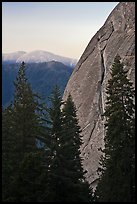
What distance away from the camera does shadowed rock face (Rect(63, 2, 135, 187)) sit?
42719 millimetres

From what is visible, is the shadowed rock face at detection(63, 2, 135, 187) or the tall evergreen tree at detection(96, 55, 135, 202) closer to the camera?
the tall evergreen tree at detection(96, 55, 135, 202)

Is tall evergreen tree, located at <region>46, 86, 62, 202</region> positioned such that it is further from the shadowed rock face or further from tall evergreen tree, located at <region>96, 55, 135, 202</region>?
the shadowed rock face

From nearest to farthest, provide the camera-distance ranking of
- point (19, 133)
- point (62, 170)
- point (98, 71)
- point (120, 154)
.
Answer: point (19, 133)
point (120, 154)
point (62, 170)
point (98, 71)

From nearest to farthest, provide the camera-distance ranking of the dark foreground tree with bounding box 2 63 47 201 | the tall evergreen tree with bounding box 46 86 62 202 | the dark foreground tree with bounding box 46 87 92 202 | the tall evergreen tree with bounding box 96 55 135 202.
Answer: the dark foreground tree with bounding box 2 63 47 201 < the tall evergreen tree with bounding box 46 86 62 202 < the tall evergreen tree with bounding box 96 55 135 202 < the dark foreground tree with bounding box 46 87 92 202

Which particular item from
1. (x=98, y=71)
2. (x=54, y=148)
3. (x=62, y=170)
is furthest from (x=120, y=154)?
(x=98, y=71)

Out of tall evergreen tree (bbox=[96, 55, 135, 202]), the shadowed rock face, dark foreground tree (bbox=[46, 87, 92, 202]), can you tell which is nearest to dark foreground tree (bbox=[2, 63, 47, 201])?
dark foreground tree (bbox=[46, 87, 92, 202])

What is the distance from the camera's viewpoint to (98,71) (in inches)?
1924

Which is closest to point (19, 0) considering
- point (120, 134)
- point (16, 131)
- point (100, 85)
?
point (16, 131)

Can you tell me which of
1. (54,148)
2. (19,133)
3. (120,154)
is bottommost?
(120,154)

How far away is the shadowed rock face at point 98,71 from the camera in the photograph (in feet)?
140

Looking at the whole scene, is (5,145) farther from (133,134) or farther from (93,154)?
(93,154)

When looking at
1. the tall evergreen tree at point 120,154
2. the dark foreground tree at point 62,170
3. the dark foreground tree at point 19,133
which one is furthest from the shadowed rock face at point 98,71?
the dark foreground tree at point 19,133

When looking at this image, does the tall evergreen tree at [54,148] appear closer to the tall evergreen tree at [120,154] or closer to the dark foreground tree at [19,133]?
the dark foreground tree at [19,133]

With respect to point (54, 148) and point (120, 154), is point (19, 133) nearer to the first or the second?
point (54, 148)
